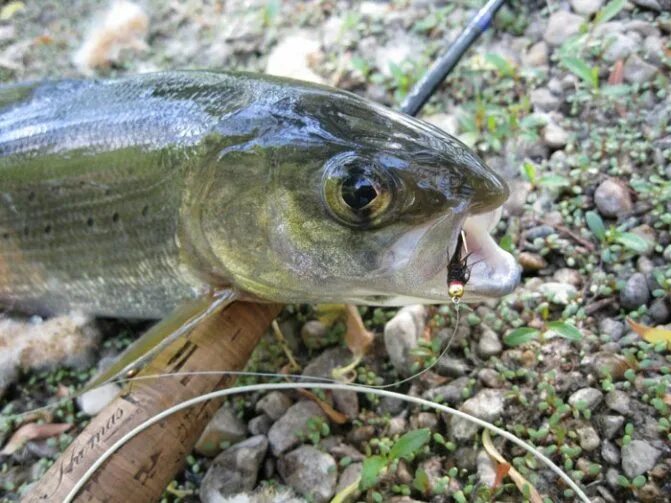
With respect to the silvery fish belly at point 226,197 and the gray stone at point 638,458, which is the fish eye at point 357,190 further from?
the gray stone at point 638,458

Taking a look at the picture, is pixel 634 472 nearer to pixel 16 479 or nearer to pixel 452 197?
pixel 452 197

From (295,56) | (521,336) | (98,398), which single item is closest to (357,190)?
(521,336)

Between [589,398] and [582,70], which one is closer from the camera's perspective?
[589,398]

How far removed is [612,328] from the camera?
2.28 meters

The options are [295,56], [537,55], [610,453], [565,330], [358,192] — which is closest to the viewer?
[358,192]

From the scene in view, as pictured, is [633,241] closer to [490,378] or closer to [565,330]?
[565,330]

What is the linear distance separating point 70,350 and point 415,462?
1.41 metres

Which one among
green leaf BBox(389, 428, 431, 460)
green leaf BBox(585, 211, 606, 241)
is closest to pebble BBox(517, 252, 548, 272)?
green leaf BBox(585, 211, 606, 241)

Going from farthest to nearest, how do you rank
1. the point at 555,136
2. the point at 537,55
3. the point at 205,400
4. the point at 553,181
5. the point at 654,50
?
the point at 537,55
the point at 654,50
the point at 555,136
the point at 553,181
the point at 205,400

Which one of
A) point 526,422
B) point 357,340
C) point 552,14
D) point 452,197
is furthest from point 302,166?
point 552,14

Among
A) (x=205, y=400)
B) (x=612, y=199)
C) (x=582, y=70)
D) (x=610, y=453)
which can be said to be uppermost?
(x=582, y=70)

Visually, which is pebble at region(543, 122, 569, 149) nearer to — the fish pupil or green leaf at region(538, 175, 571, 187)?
green leaf at region(538, 175, 571, 187)

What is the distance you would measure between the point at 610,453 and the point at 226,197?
1373 mm

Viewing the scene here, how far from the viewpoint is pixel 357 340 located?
8.00 ft
